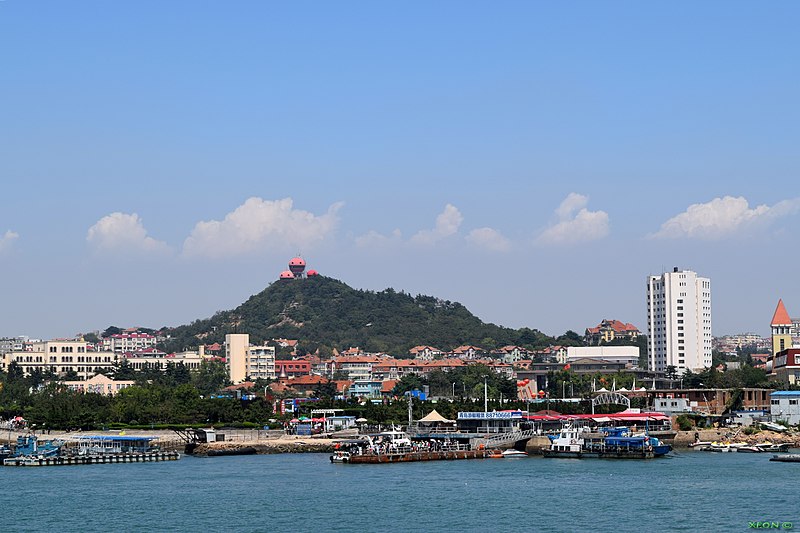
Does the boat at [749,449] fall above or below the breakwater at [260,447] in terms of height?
below

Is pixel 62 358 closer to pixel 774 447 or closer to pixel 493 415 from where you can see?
pixel 493 415

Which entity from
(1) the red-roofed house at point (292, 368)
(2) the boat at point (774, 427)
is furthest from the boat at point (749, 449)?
(1) the red-roofed house at point (292, 368)

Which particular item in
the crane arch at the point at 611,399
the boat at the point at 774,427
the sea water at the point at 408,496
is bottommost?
the sea water at the point at 408,496

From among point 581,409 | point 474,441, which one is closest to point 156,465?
Answer: point 474,441

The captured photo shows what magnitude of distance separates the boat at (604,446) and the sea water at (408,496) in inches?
52.9

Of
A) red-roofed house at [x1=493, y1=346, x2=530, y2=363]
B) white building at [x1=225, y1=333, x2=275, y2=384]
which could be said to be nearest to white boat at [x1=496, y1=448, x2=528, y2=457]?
white building at [x1=225, y1=333, x2=275, y2=384]

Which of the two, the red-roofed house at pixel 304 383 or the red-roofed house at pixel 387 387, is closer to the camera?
the red-roofed house at pixel 387 387

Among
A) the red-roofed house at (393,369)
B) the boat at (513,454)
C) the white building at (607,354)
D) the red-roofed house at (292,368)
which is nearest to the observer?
the boat at (513,454)

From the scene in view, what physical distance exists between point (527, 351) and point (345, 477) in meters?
127

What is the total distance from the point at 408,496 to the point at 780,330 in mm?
107482

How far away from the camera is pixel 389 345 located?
194375mm

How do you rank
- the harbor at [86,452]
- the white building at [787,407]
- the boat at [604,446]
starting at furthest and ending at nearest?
the white building at [787,407]
the boat at [604,446]
the harbor at [86,452]

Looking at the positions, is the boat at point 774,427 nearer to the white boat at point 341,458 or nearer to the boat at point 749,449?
the boat at point 749,449

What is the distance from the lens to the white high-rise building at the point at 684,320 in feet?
479
